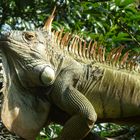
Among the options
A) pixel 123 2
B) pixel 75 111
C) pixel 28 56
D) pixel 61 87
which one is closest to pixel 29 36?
pixel 28 56

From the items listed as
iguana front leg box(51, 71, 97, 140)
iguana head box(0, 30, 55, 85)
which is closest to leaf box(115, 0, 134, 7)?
iguana head box(0, 30, 55, 85)

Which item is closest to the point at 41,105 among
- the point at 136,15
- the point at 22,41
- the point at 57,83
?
the point at 57,83

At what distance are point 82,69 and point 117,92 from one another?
0.20m

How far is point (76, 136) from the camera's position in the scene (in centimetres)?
249

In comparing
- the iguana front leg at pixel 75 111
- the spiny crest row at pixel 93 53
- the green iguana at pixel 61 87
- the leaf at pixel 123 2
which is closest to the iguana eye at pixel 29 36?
the green iguana at pixel 61 87

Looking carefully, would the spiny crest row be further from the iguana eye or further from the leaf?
the leaf

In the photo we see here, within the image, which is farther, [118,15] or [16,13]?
[16,13]

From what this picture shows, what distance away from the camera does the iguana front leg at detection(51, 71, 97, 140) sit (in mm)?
2465

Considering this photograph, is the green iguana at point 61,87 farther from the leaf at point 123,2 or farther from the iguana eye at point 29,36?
the leaf at point 123,2

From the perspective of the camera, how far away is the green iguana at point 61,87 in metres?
→ 2.51

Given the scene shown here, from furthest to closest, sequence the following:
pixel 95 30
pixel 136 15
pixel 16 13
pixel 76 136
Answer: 1. pixel 16 13
2. pixel 95 30
3. pixel 136 15
4. pixel 76 136

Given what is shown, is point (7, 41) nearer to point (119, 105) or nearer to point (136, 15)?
point (119, 105)

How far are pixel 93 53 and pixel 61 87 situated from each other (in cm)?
27

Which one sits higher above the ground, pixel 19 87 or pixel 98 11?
pixel 98 11
